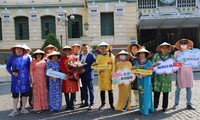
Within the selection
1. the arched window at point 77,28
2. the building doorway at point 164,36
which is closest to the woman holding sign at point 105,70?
the arched window at point 77,28

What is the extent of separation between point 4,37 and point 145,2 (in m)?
14.6

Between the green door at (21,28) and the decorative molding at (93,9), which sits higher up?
the decorative molding at (93,9)

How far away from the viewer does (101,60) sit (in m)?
7.78

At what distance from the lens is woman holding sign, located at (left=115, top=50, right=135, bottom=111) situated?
24.5 feet

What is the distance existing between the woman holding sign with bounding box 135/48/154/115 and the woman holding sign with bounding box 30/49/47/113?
8.89 feet

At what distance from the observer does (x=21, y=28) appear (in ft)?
90.5

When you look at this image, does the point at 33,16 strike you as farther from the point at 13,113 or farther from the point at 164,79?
the point at 164,79

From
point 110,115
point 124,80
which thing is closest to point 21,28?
point 124,80

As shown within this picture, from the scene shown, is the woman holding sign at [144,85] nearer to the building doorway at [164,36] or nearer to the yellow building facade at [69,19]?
the yellow building facade at [69,19]

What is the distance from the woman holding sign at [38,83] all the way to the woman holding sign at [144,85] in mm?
2710

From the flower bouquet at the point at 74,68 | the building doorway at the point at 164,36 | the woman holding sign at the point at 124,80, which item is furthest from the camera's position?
the building doorway at the point at 164,36

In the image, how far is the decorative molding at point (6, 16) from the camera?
1056 inches

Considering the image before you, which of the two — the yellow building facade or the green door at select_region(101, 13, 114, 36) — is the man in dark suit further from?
the green door at select_region(101, 13, 114, 36)

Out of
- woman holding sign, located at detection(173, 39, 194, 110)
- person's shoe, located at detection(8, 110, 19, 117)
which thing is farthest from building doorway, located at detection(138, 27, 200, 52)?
person's shoe, located at detection(8, 110, 19, 117)
